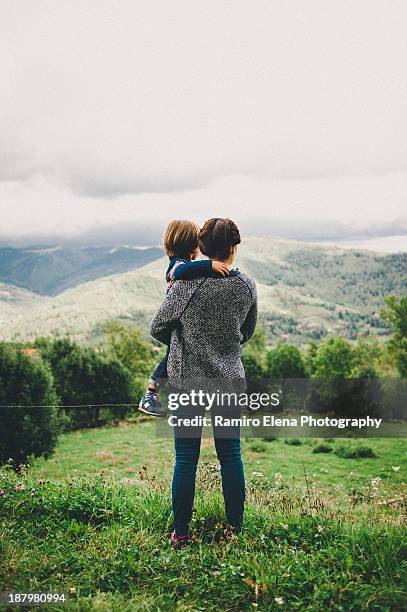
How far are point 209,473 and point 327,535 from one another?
1.71 meters

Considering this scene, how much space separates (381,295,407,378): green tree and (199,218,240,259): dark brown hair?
137 feet

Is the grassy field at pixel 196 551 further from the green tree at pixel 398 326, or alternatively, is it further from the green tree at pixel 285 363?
the green tree at pixel 285 363

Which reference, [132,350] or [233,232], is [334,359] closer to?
[132,350]

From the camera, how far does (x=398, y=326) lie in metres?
43.6

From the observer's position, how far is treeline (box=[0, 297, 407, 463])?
19.0 m

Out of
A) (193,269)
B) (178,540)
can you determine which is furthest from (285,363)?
(193,269)

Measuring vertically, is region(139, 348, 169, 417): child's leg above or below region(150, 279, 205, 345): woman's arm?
below

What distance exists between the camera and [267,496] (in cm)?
455

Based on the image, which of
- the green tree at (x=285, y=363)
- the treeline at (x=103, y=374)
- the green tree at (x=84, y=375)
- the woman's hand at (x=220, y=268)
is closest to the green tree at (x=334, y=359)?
the treeline at (x=103, y=374)

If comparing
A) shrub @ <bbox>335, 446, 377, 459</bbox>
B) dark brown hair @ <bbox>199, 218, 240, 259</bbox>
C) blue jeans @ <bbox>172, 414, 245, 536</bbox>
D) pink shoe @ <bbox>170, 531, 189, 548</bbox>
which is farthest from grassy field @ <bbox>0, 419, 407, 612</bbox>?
shrub @ <bbox>335, 446, 377, 459</bbox>

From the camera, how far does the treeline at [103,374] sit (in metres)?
19.0

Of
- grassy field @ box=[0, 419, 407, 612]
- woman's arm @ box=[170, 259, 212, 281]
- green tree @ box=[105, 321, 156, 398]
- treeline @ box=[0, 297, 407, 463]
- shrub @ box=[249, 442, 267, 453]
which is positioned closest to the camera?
grassy field @ box=[0, 419, 407, 612]

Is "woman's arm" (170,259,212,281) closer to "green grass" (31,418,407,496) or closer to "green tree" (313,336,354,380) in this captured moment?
"green grass" (31,418,407,496)

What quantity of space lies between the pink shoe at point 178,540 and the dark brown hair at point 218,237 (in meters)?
1.94
